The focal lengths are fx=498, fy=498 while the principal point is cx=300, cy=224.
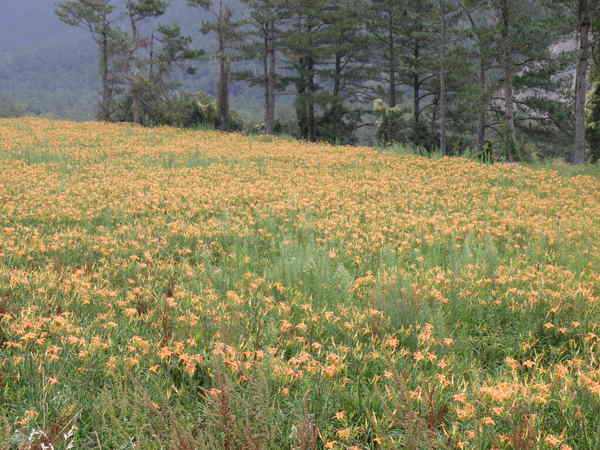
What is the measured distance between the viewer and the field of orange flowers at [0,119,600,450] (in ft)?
7.57

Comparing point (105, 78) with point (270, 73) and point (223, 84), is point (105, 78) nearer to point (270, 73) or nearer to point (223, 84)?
point (223, 84)

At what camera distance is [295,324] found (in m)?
3.48

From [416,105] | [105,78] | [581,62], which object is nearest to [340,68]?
[416,105]

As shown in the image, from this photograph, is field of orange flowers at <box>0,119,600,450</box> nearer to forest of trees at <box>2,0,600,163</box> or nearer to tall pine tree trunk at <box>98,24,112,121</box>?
forest of trees at <box>2,0,600,163</box>

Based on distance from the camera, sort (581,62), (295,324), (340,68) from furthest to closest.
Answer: (340,68) → (581,62) → (295,324)

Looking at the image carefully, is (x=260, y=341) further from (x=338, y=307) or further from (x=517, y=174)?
(x=517, y=174)

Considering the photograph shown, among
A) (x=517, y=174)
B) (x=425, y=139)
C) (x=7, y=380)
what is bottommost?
(x=7, y=380)

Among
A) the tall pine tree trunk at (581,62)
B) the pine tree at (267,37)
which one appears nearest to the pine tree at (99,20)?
the pine tree at (267,37)

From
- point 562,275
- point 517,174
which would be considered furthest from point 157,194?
point 517,174

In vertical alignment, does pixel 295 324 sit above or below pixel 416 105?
below

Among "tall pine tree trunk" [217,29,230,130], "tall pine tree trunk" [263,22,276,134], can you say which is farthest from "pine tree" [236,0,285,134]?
"tall pine tree trunk" [217,29,230,130]

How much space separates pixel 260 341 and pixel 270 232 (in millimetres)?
3064

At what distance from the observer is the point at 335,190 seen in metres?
8.73

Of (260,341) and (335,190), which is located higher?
(335,190)
